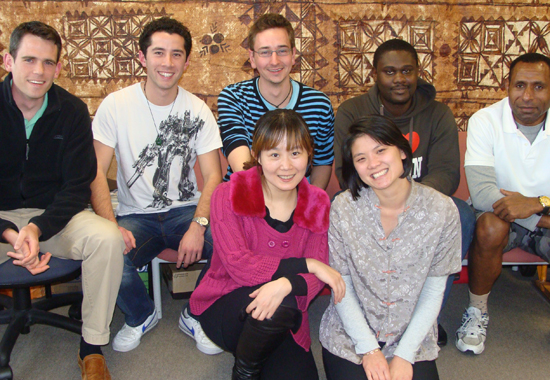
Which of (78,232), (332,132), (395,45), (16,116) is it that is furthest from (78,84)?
(395,45)

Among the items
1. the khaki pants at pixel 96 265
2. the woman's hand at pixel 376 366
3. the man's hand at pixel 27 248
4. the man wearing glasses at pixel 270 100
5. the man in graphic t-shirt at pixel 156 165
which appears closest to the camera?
the woman's hand at pixel 376 366

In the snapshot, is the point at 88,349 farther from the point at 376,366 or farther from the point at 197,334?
the point at 376,366

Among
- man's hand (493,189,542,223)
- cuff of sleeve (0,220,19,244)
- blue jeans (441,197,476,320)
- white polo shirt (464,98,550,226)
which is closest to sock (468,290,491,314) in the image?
blue jeans (441,197,476,320)

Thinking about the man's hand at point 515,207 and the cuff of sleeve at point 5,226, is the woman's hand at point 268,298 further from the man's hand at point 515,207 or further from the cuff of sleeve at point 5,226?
the man's hand at point 515,207

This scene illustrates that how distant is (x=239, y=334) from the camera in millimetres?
1655

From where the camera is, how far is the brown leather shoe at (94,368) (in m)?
1.87

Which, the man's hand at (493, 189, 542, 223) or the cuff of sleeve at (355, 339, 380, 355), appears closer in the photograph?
the cuff of sleeve at (355, 339, 380, 355)

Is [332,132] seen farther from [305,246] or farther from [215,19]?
[215,19]

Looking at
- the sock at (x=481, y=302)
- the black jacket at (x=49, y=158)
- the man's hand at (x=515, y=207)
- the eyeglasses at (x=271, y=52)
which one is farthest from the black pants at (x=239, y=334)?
the eyeglasses at (x=271, y=52)

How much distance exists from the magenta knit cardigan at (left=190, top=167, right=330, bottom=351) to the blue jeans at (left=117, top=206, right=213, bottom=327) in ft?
1.69

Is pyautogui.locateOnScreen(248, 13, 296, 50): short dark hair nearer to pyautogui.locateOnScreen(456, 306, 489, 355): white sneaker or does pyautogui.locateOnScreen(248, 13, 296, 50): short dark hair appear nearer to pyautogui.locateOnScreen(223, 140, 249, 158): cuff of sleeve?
pyautogui.locateOnScreen(223, 140, 249, 158): cuff of sleeve

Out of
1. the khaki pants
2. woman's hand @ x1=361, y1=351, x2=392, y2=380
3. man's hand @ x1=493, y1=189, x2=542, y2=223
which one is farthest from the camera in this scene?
man's hand @ x1=493, y1=189, x2=542, y2=223

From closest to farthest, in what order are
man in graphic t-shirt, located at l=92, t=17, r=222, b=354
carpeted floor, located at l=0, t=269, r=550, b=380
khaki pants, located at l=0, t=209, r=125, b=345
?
1. khaki pants, located at l=0, t=209, r=125, b=345
2. carpeted floor, located at l=0, t=269, r=550, b=380
3. man in graphic t-shirt, located at l=92, t=17, r=222, b=354

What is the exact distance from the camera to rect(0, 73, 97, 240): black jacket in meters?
2.03
